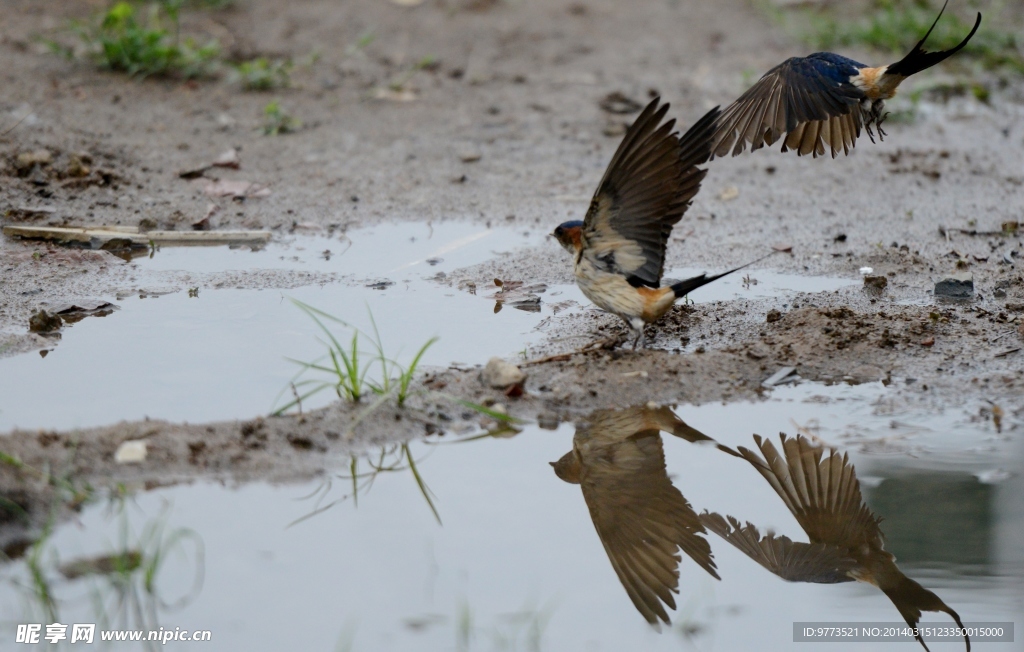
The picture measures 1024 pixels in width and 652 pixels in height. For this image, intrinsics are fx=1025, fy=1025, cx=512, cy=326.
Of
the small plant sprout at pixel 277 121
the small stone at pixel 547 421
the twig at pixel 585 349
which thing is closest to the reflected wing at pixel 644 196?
the twig at pixel 585 349

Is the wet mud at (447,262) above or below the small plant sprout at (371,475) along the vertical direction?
above

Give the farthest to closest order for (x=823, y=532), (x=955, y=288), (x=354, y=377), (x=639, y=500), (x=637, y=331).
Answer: (x=955, y=288), (x=637, y=331), (x=354, y=377), (x=639, y=500), (x=823, y=532)

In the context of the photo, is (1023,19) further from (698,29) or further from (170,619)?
(170,619)

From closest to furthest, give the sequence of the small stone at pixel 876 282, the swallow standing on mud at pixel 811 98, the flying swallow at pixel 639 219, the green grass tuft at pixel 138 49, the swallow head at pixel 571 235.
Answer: the flying swallow at pixel 639 219, the swallow head at pixel 571 235, the swallow standing on mud at pixel 811 98, the small stone at pixel 876 282, the green grass tuft at pixel 138 49

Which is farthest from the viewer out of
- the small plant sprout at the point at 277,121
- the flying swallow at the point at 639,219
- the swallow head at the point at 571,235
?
the small plant sprout at the point at 277,121

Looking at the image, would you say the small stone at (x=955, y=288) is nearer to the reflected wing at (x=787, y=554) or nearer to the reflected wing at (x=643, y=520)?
the reflected wing at (x=643, y=520)

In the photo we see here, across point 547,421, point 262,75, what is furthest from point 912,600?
point 262,75

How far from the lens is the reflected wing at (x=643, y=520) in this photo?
8.88 ft

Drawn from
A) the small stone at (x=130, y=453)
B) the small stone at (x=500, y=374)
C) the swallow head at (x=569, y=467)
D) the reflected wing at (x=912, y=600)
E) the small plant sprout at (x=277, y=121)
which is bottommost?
the reflected wing at (x=912, y=600)

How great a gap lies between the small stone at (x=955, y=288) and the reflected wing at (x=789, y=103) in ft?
2.52

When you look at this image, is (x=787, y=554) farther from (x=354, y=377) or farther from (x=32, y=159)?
(x=32, y=159)

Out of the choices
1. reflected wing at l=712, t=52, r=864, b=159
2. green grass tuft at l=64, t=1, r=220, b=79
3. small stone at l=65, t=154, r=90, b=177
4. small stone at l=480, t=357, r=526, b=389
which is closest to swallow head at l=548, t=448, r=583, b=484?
small stone at l=480, t=357, r=526, b=389

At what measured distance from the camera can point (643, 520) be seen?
3045 mm

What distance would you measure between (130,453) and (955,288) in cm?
342
